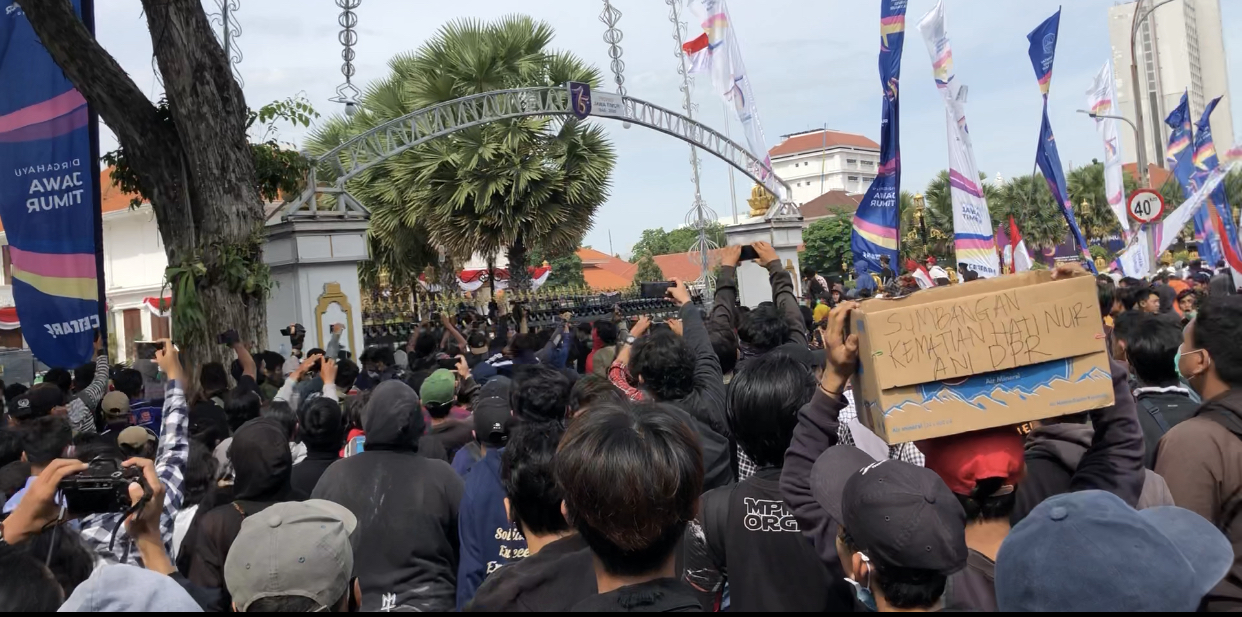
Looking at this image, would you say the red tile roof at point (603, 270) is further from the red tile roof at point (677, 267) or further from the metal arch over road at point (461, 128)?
the metal arch over road at point (461, 128)

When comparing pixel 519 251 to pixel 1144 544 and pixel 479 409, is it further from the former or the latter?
pixel 1144 544

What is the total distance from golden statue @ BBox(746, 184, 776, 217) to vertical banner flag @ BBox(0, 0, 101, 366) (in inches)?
440

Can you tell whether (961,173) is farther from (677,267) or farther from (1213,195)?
(677,267)

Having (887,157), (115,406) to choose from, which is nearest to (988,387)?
(115,406)

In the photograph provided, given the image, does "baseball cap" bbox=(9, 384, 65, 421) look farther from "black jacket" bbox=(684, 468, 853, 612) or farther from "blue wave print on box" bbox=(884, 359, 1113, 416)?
"blue wave print on box" bbox=(884, 359, 1113, 416)

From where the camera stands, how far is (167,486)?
135 inches

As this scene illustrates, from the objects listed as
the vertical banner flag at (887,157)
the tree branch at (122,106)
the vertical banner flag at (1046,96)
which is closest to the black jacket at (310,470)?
the tree branch at (122,106)

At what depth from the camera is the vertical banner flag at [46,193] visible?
9328 millimetres

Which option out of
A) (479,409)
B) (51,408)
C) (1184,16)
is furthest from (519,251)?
(1184,16)

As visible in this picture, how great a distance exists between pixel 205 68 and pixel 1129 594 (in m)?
9.03

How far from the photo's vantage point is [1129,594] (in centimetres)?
176

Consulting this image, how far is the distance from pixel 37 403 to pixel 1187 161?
17.4 metres

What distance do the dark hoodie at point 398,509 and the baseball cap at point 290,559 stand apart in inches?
43.5

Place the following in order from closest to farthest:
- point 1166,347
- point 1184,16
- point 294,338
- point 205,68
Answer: point 1166,347, point 205,68, point 294,338, point 1184,16
